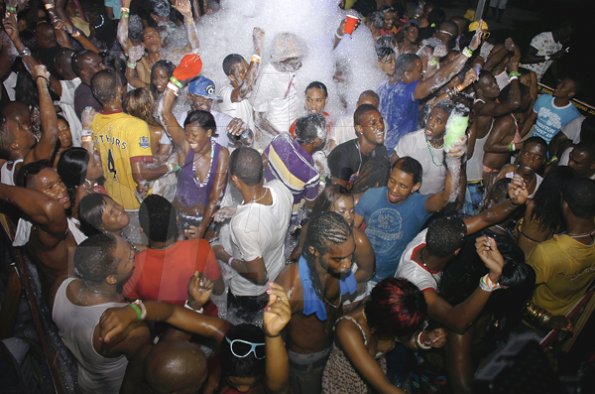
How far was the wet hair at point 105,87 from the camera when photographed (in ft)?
9.31

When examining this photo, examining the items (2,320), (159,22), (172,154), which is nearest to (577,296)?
(172,154)

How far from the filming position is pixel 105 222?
237 cm

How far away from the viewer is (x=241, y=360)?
66.6 inches

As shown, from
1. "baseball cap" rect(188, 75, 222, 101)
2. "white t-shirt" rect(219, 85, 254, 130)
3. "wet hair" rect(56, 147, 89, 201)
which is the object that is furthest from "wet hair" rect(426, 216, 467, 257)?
"wet hair" rect(56, 147, 89, 201)

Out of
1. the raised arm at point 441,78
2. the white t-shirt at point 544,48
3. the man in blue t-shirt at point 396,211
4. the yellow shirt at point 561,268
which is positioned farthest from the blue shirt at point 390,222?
the white t-shirt at point 544,48

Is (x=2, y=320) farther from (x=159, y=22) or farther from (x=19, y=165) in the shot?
(x=159, y=22)

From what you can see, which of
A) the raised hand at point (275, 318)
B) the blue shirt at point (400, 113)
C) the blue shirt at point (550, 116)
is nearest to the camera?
the raised hand at point (275, 318)

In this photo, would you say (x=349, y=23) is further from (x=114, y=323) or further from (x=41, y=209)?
(x=114, y=323)

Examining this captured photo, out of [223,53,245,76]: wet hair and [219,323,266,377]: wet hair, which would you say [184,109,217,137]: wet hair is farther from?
[219,323,266,377]: wet hair

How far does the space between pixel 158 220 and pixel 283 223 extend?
0.79 m

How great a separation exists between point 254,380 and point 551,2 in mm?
14538

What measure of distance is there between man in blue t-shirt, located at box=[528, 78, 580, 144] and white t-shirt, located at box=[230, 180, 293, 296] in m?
3.53

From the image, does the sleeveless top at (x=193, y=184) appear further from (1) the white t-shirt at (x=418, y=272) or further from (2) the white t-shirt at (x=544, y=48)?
(2) the white t-shirt at (x=544, y=48)

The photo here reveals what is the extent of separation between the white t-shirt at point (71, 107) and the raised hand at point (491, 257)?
11.2ft
